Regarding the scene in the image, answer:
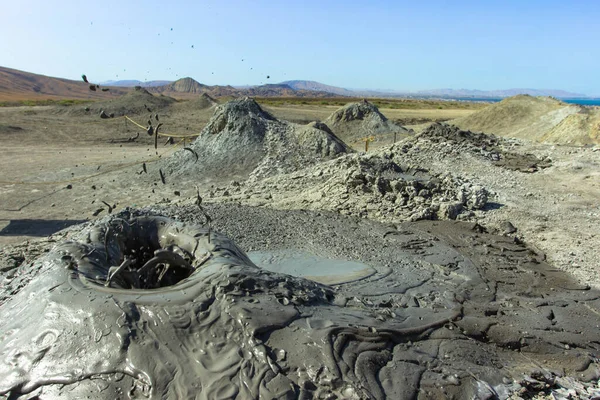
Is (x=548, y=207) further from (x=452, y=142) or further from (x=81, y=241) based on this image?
(x=81, y=241)

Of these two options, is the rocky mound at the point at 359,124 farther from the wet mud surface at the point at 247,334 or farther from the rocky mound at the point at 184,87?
the rocky mound at the point at 184,87

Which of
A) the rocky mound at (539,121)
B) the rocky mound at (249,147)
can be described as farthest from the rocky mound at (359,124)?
the rocky mound at (249,147)

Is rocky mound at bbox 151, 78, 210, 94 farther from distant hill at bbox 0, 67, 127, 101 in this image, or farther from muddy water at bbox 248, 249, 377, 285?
muddy water at bbox 248, 249, 377, 285

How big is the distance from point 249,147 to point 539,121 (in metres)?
14.2

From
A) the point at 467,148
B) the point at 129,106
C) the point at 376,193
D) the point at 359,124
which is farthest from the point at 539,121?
the point at 129,106

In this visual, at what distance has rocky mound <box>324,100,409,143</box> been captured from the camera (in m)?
20.0

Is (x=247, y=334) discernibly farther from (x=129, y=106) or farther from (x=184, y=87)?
(x=184, y=87)

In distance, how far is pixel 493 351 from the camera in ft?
13.0

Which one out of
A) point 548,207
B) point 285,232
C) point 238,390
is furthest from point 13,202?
point 548,207

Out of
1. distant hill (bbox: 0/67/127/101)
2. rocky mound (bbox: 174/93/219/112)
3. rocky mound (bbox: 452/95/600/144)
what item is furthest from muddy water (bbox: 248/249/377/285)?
distant hill (bbox: 0/67/127/101)

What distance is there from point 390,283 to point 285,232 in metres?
2.26

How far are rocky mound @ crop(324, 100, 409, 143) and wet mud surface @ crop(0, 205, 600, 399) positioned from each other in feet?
50.2

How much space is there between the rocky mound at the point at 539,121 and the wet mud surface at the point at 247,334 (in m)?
13.9

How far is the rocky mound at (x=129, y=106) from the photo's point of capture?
24625 mm
